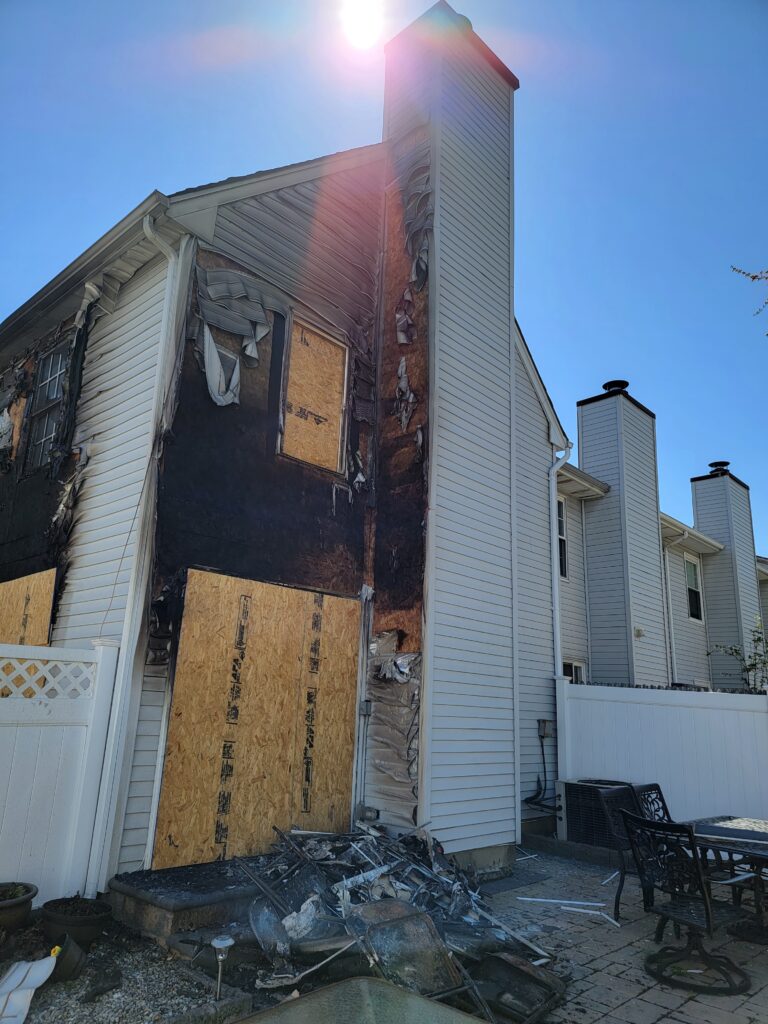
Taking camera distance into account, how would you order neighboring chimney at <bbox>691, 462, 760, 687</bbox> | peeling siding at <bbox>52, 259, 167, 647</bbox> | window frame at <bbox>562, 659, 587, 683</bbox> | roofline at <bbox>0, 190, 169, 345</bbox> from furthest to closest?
neighboring chimney at <bbox>691, 462, 760, 687</bbox> < window frame at <bbox>562, 659, 587, 683</bbox> < roofline at <bbox>0, 190, 169, 345</bbox> < peeling siding at <bbox>52, 259, 167, 647</bbox>

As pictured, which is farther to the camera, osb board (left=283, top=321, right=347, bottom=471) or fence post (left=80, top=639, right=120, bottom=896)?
osb board (left=283, top=321, right=347, bottom=471)

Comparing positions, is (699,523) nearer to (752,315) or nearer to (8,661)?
(752,315)

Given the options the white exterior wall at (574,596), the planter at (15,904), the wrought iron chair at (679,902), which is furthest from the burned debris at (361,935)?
the white exterior wall at (574,596)

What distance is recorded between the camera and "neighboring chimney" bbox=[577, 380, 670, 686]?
13.1 meters

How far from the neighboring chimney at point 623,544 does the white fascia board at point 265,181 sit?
25.8 ft

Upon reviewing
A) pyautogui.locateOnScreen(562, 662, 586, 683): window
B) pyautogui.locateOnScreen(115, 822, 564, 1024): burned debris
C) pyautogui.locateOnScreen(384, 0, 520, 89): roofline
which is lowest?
pyautogui.locateOnScreen(115, 822, 564, 1024): burned debris

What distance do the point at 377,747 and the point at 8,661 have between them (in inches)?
151

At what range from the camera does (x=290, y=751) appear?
259 inches

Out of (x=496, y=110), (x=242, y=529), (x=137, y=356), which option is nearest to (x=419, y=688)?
(x=242, y=529)

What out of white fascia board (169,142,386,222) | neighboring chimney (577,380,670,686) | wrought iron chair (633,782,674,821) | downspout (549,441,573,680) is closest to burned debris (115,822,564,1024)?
wrought iron chair (633,782,674,821)

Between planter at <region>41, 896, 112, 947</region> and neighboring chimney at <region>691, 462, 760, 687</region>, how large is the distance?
648 inches

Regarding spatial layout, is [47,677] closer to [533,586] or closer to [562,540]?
[533,586]

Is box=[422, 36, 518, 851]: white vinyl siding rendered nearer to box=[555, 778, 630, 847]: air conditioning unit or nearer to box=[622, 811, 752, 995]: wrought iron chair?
box=[555, 778, 630, 847]: air conditioning unit

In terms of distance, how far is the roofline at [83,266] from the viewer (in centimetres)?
627
